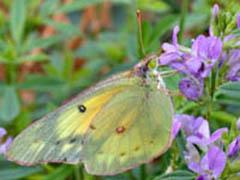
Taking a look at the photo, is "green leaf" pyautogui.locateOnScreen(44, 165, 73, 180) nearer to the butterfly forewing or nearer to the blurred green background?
the blurred green background

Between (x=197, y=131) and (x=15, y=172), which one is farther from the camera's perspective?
(x=15, y=172)

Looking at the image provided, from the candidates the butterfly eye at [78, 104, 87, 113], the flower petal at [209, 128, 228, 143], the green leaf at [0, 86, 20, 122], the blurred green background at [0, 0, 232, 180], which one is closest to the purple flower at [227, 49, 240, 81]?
the flower petal at [209, 128, 228, 143]

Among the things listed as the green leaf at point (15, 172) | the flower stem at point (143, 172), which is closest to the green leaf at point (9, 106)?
the green leaf at point (15, 172)

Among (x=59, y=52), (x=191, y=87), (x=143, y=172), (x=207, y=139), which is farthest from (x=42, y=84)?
(x=207, y=139)

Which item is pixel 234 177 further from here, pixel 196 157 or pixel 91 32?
pixel 91 32

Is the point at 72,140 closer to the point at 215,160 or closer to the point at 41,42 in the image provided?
the point at 215,160

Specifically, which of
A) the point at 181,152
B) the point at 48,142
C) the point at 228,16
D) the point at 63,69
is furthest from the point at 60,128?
the point at 63,69

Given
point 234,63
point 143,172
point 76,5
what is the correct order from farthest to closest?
point 76,5, point 143,172, point 234,63

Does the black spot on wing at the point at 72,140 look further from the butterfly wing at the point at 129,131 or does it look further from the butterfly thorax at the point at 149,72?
the butterfly thorax at the point at 149,72
